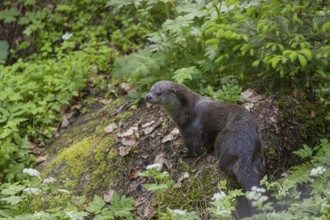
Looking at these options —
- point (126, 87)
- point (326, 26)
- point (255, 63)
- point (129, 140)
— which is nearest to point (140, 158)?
point (129, 140)

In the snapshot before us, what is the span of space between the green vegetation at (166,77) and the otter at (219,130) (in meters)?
0.28

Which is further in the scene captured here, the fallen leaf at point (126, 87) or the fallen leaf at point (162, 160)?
the fallen leaf at point (126, 87)

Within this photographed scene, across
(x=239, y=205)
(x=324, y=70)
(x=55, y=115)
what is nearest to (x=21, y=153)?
(x=55, y=115)

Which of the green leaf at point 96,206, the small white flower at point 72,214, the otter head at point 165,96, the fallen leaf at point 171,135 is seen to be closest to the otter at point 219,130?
the otter head at point 165,96

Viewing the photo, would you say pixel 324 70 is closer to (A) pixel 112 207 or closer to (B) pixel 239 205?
(B) pixel 239 205

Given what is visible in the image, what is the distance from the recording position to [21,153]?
7.80m

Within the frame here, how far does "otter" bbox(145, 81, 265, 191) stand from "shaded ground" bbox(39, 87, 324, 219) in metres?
0.21

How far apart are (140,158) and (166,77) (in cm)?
135

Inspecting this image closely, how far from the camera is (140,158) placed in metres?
6.71

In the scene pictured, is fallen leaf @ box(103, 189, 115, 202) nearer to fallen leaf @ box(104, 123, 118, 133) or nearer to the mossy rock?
the mossy rock

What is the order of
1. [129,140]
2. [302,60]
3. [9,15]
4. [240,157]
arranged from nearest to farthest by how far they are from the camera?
[240,157]
[302,60]
[129,140]
[9,15]

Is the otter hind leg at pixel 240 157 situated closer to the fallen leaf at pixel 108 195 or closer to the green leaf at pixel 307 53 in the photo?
the green leaf at pixel 307 53

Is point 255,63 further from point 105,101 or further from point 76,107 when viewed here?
point 76,107

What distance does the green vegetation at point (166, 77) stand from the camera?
545 centimetres
